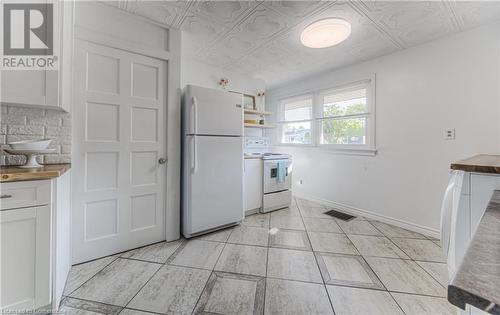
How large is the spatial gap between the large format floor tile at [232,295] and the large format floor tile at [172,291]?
7 cm

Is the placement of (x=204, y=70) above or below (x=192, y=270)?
above

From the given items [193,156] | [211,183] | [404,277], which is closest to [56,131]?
[193,156]

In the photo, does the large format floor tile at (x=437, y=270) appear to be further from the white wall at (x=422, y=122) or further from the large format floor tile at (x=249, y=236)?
the large format floor tile at (x=249, y=236)

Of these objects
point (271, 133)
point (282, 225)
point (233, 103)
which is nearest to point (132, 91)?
point (233, 103)

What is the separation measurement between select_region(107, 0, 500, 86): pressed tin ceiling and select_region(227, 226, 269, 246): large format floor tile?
91.3 inches

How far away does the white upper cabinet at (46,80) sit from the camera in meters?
1.31

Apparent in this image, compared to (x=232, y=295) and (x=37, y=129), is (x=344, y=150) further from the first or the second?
(x=37, y=129)

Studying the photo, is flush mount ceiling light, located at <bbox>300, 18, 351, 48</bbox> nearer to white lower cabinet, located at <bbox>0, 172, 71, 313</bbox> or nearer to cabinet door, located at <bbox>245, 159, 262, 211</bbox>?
cabinet door, located at <bbox>245, 159, 262, 211</bbox>

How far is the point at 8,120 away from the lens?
4.99ft

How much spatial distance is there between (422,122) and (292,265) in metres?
2.28

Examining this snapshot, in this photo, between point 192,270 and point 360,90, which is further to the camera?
point 360,90

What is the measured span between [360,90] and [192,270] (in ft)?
10.6

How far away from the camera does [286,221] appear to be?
286 centimetres

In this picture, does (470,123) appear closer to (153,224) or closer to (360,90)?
(360,90)
